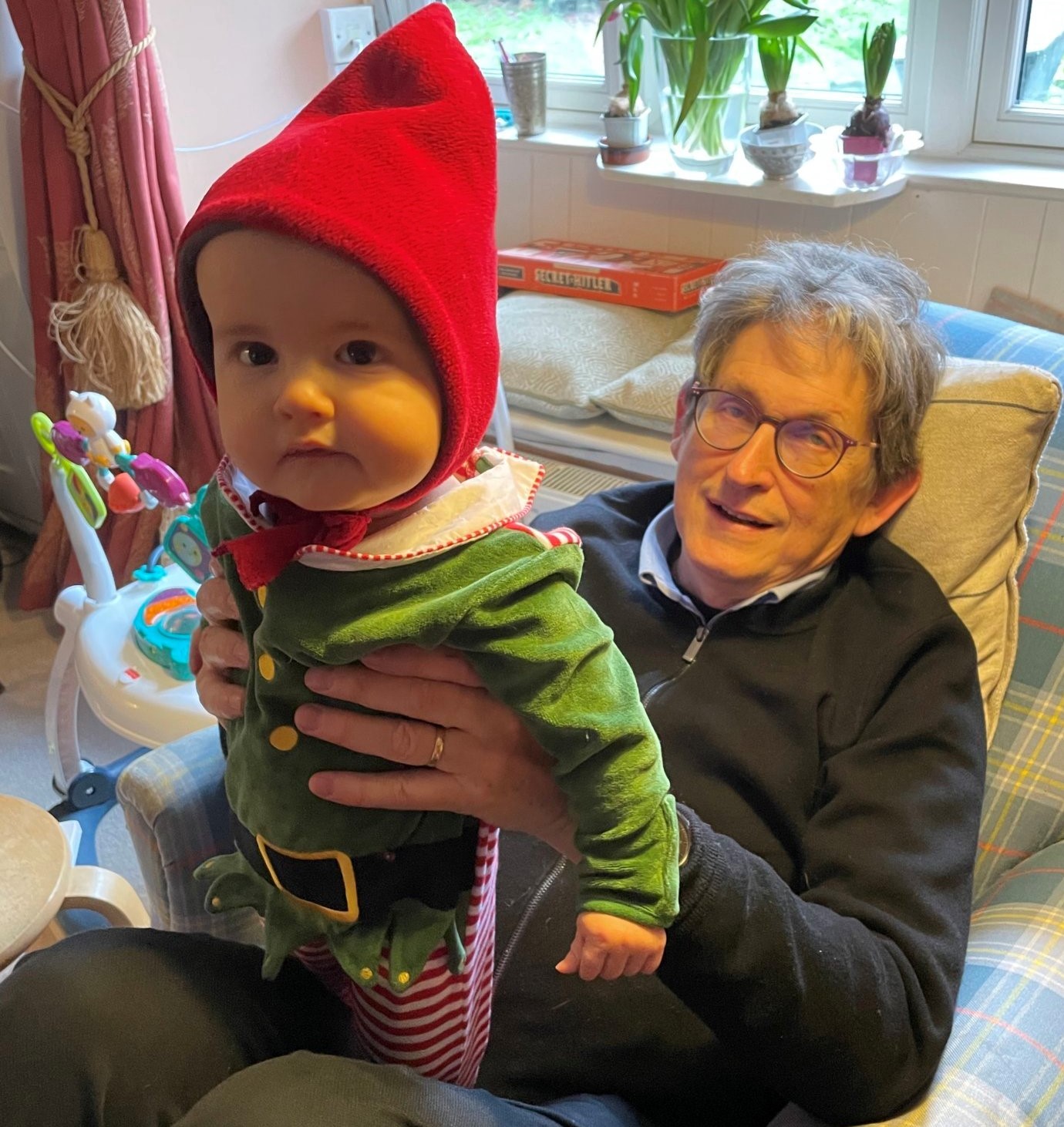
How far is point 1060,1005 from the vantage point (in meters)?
0.96

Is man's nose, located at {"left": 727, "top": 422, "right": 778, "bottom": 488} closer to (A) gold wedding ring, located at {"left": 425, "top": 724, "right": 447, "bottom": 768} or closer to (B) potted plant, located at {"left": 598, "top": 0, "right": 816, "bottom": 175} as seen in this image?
(A) gold wedding ring, located at {"left": 425, "top": 724, "right": 447, "bottom": 768}

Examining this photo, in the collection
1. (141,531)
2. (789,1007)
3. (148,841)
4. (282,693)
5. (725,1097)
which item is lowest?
(141,531)

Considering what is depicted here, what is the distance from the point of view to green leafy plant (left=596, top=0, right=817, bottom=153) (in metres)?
2.08

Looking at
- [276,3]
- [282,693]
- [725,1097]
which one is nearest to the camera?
[282,693]

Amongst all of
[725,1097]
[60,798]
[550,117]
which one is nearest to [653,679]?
[725,1097]

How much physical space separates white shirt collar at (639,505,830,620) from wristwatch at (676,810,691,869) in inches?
15.1

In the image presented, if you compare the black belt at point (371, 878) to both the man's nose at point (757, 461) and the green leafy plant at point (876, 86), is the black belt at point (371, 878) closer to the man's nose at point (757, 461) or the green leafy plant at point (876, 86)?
the man's nose at point (757, 461)

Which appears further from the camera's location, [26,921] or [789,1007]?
[26,921]

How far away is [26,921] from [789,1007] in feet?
2.73

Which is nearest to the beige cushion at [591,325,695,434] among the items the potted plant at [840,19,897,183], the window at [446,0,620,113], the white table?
the potted plant at [840,19,897,183]

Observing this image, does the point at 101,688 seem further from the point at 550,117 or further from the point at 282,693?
the point at 550,117

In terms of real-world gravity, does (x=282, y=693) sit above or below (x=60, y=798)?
above

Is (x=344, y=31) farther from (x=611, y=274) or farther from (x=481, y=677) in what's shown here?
(x=481, y=677)

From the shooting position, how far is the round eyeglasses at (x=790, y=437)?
1.20 metres
